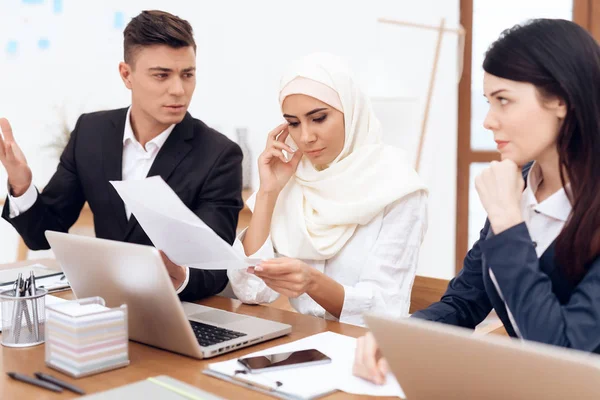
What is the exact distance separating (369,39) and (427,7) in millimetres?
369

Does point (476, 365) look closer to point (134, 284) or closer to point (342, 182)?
point (134, 284)

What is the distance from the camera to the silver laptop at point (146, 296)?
117 centimetres

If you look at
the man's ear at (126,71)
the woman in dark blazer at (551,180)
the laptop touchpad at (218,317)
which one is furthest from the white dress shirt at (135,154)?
the woman in dark blazer at (551,180)

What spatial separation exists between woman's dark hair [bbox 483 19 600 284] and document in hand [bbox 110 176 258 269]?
0.59m

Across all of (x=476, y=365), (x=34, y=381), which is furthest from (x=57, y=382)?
(x=476, y=365)

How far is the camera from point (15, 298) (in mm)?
1290

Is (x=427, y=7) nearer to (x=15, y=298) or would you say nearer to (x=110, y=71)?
(x=110, y=71)

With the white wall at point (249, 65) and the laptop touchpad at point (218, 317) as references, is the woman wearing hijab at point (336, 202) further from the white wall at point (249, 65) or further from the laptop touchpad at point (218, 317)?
the white wall at point (249, 65)

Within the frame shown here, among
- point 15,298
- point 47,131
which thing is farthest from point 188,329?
point 47,131

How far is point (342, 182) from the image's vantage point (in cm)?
187

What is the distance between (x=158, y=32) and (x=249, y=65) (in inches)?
81.5

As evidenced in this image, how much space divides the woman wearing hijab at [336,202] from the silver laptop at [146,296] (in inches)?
14.6

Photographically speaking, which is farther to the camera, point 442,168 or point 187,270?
point 442,168

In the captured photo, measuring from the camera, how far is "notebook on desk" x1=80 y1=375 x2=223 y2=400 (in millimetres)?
995
